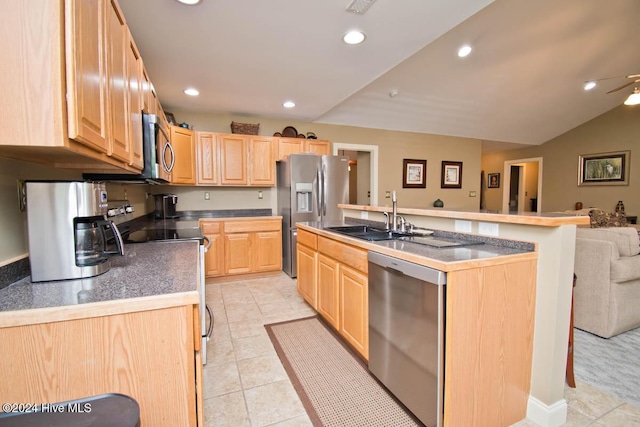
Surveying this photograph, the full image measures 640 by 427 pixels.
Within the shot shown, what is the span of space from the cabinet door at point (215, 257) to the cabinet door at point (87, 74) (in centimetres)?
301

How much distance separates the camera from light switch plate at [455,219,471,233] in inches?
75.2

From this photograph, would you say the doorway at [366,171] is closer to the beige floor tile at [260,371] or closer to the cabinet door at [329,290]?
the cabinet door at [329,290]

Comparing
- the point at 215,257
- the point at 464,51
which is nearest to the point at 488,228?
the point at 464,51

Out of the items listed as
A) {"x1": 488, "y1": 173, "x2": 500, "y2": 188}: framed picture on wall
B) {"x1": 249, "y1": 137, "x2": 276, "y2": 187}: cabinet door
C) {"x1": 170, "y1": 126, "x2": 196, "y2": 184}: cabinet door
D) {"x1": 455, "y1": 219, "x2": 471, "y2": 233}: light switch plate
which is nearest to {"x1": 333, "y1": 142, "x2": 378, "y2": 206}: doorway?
{"x1": 249, "y1": 137, "x2": 276, "y2": 187}: cabinet door

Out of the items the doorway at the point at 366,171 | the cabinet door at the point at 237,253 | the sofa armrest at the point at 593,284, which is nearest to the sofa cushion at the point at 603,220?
the sofa armrest at the point at 593,284

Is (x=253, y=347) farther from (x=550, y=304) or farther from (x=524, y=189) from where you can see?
(x=524, y=189)

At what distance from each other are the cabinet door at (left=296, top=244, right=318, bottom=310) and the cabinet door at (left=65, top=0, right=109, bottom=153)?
199 centimetres

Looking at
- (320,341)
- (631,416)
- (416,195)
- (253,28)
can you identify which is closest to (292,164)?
(253,28)

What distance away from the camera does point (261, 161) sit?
4379 millimetres

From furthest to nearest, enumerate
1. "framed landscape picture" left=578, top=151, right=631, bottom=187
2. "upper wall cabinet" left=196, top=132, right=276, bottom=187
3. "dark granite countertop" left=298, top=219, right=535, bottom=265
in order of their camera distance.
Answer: "framed landscape picture" left=578, top=151, right=631, bottom=187 → "upper wall cabinet" left=196, top=132, right=276, bottom=187 → "dark granite countertop" left=298, top=219, right=535, bottom=265

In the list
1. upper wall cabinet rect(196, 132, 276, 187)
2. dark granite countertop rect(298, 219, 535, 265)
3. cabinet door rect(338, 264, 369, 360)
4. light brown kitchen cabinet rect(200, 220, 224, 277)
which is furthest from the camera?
upper wall cabinet rect(196, 132, 276, 187)

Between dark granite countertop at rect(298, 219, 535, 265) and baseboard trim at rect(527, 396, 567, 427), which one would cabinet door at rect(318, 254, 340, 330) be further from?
baseboard trim at rect(527, 396, 567, 427)

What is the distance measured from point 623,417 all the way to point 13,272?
3045 mm

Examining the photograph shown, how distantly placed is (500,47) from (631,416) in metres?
3.90
